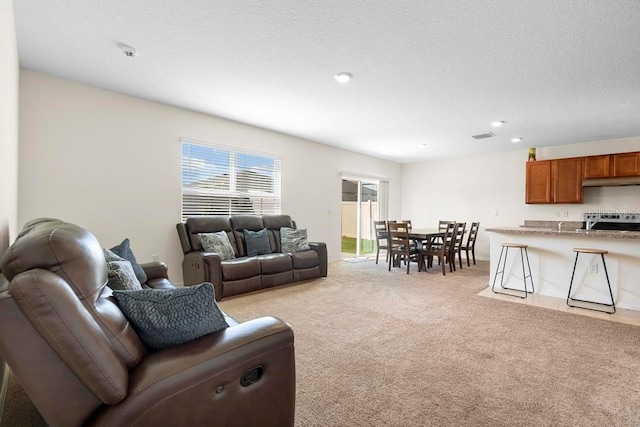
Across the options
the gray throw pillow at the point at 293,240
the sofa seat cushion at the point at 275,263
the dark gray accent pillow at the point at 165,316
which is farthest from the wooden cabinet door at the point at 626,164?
the dark gray accent pillow at the point at 165,316

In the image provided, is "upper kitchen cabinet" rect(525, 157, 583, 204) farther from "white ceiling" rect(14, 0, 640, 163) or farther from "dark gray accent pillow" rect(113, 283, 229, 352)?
"dark gray accent pillow" rect(113, 283, 229, 352)

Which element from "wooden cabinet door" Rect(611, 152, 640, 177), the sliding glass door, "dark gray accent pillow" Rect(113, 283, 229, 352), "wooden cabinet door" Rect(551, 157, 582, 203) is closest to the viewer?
"dark gray accent pillow" Rect(113, 283, 229, 352)

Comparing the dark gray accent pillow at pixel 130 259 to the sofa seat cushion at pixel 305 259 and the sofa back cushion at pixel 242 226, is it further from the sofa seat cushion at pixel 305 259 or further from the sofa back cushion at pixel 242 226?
the sofa seat cushion at pixel 305 259

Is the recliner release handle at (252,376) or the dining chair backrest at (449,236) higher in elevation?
the dining chair backrest at (449,236)

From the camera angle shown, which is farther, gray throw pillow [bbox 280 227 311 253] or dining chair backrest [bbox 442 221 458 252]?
dining chair backrest [bbox 442 221 458 252]

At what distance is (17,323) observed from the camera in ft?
3.05

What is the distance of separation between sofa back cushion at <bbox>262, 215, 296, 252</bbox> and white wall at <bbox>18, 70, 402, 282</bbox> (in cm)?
129

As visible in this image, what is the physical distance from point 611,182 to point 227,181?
6772 mm

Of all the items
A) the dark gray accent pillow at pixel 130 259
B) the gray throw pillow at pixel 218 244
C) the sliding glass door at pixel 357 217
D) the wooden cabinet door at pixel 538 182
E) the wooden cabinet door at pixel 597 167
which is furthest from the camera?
the sliding glass door at pixel 357 217

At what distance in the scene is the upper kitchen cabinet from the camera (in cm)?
586

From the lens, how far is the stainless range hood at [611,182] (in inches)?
212

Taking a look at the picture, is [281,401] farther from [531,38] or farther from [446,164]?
[446,164]

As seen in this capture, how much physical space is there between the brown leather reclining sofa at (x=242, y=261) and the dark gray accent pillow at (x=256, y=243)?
82 mm

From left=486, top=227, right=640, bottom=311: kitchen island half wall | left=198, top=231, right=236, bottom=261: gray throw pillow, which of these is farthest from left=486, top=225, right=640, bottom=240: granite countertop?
left=198, top=231, right=236, bottom=261: gray throw pillow
